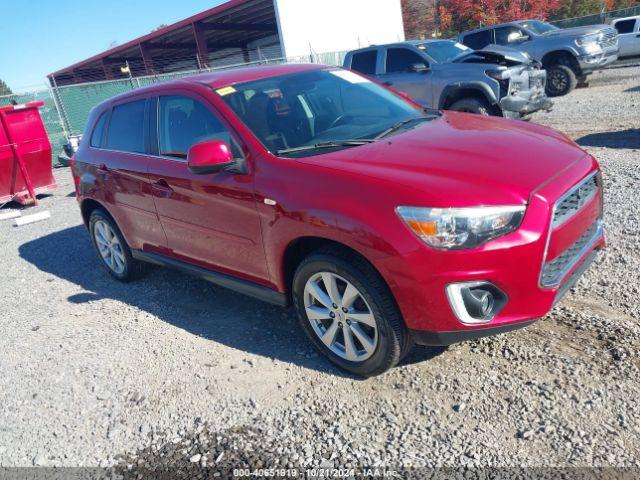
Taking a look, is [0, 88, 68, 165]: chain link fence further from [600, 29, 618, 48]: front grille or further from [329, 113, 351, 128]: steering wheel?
[600, 29, 618, 48]: front grille

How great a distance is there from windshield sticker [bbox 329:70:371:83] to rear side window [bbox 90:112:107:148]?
2.32 meters

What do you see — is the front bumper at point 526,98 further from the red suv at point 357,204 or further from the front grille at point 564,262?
the front grille at point 564,262

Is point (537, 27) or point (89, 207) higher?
point (537, 27)

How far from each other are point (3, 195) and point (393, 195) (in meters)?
9.72

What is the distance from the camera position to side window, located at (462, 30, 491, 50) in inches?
568

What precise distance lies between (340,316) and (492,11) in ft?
121

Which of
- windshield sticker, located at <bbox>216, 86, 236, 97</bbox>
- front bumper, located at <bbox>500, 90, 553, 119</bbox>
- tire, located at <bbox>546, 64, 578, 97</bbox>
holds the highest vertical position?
windshield sticker, located at <bbox>216, 86, 236, 97</bbox>

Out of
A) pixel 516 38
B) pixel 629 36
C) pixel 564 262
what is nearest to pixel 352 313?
pixel 564 262

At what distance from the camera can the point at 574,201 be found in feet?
9.49

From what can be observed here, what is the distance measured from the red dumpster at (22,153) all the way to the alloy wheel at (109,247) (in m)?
5.72

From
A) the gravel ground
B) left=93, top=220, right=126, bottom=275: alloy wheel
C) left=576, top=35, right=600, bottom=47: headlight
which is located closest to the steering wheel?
the gravel ground

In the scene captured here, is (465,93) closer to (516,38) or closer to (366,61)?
(366,61)

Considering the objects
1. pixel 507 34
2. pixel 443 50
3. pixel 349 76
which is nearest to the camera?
pixel 349 76

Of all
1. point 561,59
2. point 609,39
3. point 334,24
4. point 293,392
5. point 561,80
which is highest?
point 334,24
